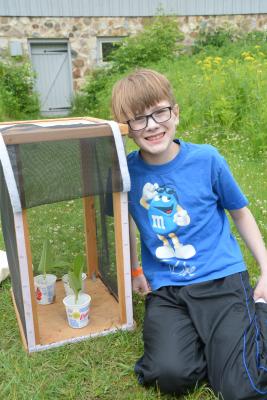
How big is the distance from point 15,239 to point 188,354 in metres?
0.77

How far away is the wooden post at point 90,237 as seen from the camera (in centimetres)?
229

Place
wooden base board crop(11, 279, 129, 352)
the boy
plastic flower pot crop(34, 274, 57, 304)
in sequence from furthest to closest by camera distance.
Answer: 1. plastic flower pot crop(34, 274, 57, 304)
2. wooden base board crop(11, 279, 129, 352)
3. the boy

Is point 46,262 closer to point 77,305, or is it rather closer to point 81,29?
point 77,305

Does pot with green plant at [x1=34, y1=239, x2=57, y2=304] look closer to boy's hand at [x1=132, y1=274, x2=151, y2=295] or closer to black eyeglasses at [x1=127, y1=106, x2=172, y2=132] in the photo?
boy's hand at [x1=132, y1=274, x2=151, y2=295]

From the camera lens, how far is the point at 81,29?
8953 mm

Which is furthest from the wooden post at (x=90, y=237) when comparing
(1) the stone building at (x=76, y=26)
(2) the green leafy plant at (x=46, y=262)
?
(1) the stone building at (x=76, y=26)

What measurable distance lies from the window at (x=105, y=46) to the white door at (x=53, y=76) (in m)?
0.70

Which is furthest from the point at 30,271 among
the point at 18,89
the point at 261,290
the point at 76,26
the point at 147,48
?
the point at 76,26

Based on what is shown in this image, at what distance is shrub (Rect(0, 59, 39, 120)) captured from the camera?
7.85 metres

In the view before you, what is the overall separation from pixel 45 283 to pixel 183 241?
0.76 meters

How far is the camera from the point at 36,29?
8.68 metres

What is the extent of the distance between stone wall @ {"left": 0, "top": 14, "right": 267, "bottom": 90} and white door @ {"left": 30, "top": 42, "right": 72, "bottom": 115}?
0.24 m

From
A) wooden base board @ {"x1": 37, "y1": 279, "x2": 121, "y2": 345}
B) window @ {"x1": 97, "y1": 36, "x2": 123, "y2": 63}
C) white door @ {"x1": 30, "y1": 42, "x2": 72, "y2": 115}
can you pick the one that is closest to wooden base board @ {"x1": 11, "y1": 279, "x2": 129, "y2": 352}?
wooden base board @ {"x1": 37, "y1": 279, "x2": 121, "y2": 345}

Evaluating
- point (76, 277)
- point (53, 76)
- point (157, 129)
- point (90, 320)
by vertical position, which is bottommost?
point (90, 320)
